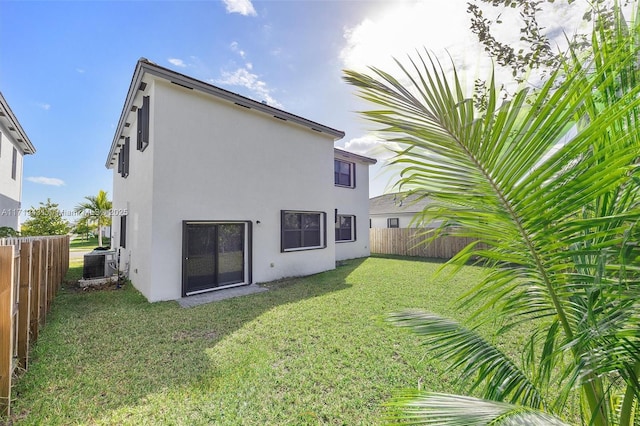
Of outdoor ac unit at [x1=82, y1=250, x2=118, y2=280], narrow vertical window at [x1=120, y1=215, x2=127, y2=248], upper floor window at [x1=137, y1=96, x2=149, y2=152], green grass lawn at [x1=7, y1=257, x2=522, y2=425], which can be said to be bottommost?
green grass lawn at [x1=7, y1=257, x2=522, y2=425]

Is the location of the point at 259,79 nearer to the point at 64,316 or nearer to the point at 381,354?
the point at 64,316

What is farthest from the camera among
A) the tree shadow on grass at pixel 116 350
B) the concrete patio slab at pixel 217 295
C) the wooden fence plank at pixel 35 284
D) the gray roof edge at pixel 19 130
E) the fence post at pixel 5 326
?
the gray roof edge at pixel 19 130

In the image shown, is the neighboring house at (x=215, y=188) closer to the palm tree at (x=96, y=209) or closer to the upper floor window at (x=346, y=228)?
the upper floor window at (x=346, y=228)

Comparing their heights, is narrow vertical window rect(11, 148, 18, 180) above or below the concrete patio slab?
above

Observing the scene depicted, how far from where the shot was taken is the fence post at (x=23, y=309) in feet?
11.4

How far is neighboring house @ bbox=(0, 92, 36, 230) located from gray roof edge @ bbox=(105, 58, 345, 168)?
144 inches

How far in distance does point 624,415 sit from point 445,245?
14.6 meters

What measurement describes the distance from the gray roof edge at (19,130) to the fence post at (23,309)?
943 cm

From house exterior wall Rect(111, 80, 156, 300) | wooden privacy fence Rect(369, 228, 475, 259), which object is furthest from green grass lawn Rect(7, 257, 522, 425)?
wooden privacy fence Rect(369, 228, 475, 259)

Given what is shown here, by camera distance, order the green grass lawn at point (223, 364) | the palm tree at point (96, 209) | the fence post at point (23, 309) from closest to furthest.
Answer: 1. the green grass lawn at point (223, 364)
2. the fence post at point (23, 309)
3. the palm tree at point (96, 209)

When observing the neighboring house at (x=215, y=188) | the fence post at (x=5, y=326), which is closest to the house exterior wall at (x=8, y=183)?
the neighboring house at (x=215, y=188)

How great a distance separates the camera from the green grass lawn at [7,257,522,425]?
285cm

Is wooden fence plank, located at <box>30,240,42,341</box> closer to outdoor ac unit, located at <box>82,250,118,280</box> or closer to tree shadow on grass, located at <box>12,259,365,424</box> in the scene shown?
tree shadow on grass, located at <box>12,259,365,424</box>

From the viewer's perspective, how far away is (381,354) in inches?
160
